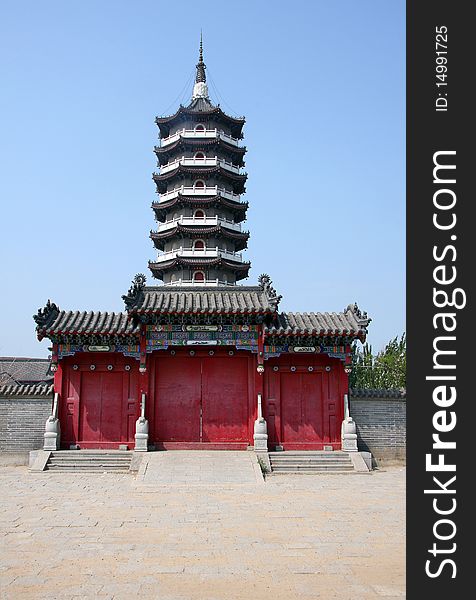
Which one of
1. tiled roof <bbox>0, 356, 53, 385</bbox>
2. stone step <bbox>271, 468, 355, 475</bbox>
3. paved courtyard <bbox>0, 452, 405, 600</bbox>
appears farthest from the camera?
tiled roof <bbox>0, 356, 53, 385</bbox>

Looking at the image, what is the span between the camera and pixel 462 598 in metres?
4.30

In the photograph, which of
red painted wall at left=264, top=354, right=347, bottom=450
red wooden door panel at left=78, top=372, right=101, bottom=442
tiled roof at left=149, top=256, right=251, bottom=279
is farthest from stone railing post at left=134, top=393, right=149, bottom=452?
tiled roof at left=149, top=256, right=251, bottom=279

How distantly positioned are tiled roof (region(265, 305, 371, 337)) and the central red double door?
1589mm

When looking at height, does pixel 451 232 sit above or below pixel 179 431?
above

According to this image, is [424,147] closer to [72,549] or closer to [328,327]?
[72,549]

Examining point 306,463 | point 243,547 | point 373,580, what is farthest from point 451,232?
point 306,463

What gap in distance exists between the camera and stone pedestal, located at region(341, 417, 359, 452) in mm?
15930

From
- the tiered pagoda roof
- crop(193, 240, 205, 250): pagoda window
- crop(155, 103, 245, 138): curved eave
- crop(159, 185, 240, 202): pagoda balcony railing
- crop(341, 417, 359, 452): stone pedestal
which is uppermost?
crop(155, 103, 245, 138): curved eave

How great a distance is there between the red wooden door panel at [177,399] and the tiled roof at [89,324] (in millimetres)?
1487

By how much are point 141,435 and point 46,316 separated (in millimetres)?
4420

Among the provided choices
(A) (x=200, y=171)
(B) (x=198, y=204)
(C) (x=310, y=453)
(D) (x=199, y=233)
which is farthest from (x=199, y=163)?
(C) (x=310, y=453)

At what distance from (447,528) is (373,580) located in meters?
2.40

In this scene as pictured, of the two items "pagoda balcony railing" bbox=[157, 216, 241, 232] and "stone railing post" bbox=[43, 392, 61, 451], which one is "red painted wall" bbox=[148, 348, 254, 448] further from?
"pagoda balcony railing" bbox=[157, 216, 241, 232]

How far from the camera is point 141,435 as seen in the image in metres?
15.9
